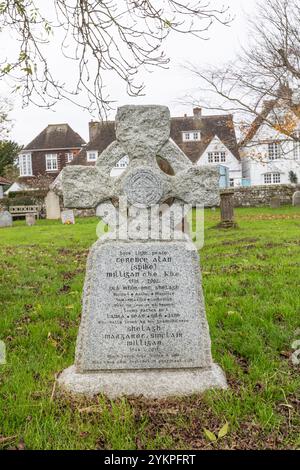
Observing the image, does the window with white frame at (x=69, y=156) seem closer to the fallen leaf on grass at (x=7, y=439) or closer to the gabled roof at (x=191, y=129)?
the gabled roof at (x=191, y=129)

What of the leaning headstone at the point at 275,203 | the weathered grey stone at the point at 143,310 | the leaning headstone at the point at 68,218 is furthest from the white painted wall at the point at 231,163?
the weathered grey stone at the point at 143,310

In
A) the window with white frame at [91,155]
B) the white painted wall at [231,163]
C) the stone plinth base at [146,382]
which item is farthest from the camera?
the window with white frame at [91,155]

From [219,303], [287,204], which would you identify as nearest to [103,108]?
[219,303]

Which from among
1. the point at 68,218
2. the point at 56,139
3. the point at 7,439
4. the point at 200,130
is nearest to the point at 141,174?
the point at 7,439

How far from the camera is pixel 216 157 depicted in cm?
4175

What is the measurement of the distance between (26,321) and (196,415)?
2.83 m

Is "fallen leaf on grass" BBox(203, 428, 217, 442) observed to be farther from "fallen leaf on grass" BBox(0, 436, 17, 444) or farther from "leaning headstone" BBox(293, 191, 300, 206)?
"leaning headstone" BBox(293, 191, 300, 206)

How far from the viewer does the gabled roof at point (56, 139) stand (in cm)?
4856

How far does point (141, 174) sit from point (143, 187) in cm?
11

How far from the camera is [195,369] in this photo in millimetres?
3629

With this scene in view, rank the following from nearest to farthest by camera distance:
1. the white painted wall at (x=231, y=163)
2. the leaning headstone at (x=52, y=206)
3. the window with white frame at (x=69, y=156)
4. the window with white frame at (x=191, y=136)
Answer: the leaning headstone at (x=52, y=206)
the white painted wall at (x=231, y=163)
the window with white frame at (x=191, y=136)
the window with white frame at (x=69, y=156)

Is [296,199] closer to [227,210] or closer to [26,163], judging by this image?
[227,210]

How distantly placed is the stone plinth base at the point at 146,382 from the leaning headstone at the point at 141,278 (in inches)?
0.5
